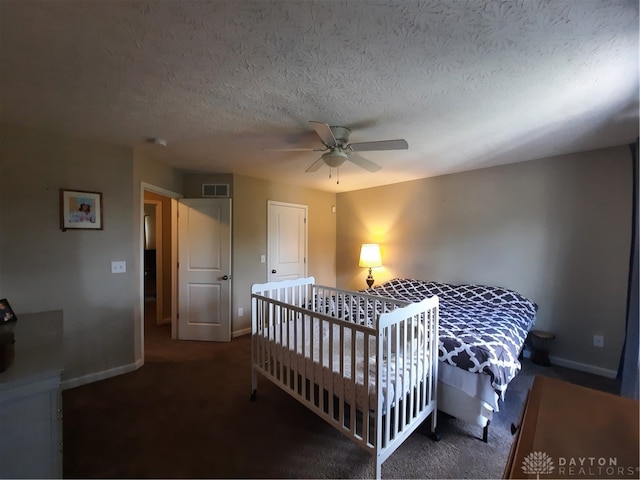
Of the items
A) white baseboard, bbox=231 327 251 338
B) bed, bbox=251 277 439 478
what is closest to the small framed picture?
bed, bbox=251 277 439 478

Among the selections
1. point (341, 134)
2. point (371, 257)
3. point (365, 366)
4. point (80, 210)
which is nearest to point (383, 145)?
point (341, 134)

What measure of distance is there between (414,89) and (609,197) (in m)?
2.57

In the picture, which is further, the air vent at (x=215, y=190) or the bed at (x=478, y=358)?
the air vent at (x=215, y=190)

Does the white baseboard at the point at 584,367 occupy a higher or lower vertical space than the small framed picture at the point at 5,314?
lower

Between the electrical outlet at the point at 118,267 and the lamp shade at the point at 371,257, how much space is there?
3070 millimetres

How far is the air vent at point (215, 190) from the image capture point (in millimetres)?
3744

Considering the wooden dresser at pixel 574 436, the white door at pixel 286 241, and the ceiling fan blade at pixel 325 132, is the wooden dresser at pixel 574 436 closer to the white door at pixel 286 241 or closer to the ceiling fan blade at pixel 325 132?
the ceiling fan blade at pixel 325 132

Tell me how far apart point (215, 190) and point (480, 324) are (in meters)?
3.46

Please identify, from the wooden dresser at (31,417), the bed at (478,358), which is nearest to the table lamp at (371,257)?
the bed at (478,358)

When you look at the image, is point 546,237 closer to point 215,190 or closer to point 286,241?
point 286,241

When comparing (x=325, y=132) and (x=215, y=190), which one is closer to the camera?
(x=325, y=132)

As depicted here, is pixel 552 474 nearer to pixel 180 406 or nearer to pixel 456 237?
pixel 180 406

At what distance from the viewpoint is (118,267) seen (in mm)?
2666

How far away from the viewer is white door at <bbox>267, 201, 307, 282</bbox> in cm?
423
